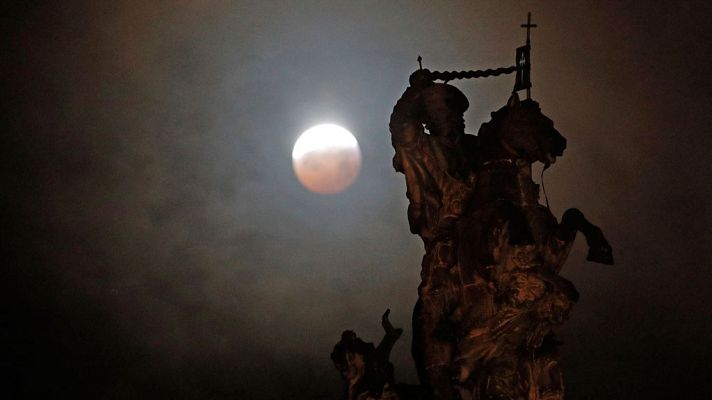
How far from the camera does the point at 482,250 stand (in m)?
20.1

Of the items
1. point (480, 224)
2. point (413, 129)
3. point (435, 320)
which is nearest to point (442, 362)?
point (435, 320)

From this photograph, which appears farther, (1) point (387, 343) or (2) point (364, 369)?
(1) point (387, 343)

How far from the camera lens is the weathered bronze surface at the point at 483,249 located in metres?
19.7

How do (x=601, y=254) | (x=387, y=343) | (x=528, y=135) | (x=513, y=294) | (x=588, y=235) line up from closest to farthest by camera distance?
(x=513, y=294)
(x=601, y=254)
(x=588, y=235)
(x=528, y=135)
(x=387, y=343)

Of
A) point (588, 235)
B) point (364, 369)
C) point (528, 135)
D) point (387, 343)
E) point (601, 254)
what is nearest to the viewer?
point (601, 254)

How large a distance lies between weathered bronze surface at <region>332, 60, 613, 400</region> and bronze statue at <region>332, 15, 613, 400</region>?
1 centimetres

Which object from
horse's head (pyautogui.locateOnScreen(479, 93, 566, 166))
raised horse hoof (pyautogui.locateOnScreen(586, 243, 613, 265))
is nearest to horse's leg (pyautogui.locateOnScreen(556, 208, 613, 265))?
raised horse hoof (pyautogui.locateOnScreen(586, 243, 613, 265))

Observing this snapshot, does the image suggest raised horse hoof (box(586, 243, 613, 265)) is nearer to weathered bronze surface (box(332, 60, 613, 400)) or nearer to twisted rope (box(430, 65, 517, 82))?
weathered bronze surface (box(332, 60, 613, 400))

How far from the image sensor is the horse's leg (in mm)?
19750

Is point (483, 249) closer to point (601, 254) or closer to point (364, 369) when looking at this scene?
point (601, 254)

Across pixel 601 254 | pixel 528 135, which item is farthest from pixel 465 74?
pixel 601 254

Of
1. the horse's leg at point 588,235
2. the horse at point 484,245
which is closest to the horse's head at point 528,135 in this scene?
the horse at point 484,245

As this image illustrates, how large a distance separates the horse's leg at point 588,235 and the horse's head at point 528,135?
1.07 meters

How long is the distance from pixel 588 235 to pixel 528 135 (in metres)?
1.77
